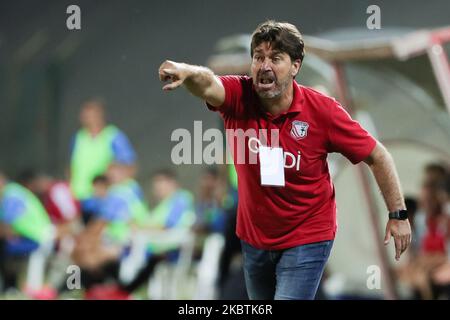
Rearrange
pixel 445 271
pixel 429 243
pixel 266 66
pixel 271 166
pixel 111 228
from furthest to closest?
pixel 111 228 → pixel 429 243 → pixel 445 271 → pixel 271 166 → pixel 266 66

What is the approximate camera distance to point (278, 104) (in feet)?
13.3

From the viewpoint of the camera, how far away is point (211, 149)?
20.5ft

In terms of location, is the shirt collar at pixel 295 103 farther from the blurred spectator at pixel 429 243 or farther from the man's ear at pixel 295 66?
the blurred spectator at pixel 429 243

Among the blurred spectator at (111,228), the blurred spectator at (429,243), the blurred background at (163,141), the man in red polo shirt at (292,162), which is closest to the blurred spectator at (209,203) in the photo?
the blurred background at (163,141)

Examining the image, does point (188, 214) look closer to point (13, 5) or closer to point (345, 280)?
point (345, 280)

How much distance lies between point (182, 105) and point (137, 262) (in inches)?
46.6

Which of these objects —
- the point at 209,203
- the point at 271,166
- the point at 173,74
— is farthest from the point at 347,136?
the point at 209,203

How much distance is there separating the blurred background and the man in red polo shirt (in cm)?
240

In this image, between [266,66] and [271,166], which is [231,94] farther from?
[271,166]

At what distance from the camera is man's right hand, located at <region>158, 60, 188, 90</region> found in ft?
11.9

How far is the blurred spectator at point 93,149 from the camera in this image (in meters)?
7.59

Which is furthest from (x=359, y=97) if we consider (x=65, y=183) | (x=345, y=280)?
(x=65, y=183)

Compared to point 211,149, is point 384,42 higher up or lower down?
higher up

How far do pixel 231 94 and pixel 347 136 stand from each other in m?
0.49
